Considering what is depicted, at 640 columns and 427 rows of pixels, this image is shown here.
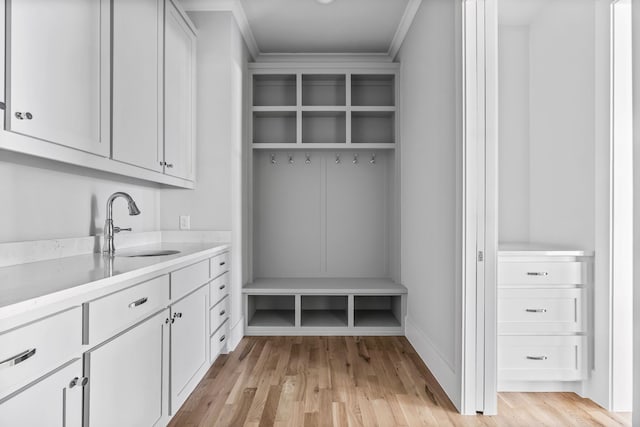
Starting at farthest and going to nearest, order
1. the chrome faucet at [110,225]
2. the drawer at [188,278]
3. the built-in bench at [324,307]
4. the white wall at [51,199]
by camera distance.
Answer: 1. the built-in bench at [324,307]
2. the chrome faucet at [110,225]
3. the drawer at [188,278]
4. the white wall at [51,199]

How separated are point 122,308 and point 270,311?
2.81 m

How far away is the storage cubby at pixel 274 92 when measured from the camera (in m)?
4.31

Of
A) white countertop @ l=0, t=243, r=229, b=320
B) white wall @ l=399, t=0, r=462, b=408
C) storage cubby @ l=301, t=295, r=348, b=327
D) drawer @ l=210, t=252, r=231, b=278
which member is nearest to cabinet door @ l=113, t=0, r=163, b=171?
white countertop @ l=0, t=243, r=229, b=320

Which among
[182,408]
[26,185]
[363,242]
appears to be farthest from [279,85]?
[182,408]

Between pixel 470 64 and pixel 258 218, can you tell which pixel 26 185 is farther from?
pixel 258 218

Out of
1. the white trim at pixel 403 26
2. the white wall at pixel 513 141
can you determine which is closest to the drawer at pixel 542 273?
the white wall at pixel 513 141

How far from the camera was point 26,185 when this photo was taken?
71.1 inches

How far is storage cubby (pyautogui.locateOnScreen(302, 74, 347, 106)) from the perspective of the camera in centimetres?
434

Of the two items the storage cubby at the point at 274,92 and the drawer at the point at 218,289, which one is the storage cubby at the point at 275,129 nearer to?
the storage cubby at the point at 274,92

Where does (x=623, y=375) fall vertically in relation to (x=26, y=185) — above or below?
below

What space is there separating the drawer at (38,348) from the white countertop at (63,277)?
6 centimetres

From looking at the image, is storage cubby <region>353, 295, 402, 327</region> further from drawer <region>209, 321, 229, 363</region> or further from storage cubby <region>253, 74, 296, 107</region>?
storage cubby <region>253, 74, 296, 107</region>

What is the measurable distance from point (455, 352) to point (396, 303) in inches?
65.6

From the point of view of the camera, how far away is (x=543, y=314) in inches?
96.3
